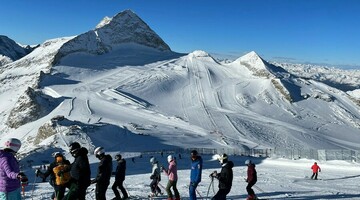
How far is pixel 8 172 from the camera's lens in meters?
7.61

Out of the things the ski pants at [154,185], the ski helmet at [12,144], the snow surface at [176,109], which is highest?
the snow surface at [176,109]

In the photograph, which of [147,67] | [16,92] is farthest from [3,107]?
[147,67]

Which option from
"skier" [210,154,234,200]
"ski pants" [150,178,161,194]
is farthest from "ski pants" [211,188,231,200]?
"ski pants" [150,178,161,194]

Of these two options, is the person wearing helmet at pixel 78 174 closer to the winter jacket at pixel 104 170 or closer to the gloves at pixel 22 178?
the gloves at pixel 22 178

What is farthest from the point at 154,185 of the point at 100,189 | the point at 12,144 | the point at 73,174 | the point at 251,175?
the point at 12,144

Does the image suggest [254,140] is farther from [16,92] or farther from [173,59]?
[173,59]

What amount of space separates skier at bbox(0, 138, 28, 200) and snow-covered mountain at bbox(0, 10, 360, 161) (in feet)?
147

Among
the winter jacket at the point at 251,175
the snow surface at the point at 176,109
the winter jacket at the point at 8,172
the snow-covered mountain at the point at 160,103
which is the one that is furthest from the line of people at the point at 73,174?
the snow-covered mountain at the point at 160,103

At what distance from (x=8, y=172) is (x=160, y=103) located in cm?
8665

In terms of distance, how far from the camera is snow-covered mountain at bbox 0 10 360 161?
211 feet

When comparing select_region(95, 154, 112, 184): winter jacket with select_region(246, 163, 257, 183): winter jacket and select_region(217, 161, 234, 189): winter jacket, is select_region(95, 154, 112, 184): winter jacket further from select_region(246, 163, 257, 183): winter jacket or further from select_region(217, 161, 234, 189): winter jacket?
select_region(246, 163, 257, 183): winter jacket

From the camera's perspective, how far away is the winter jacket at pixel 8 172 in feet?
25.0

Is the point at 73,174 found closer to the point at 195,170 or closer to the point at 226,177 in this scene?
the point at 226,177

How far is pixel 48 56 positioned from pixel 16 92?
25.6m
